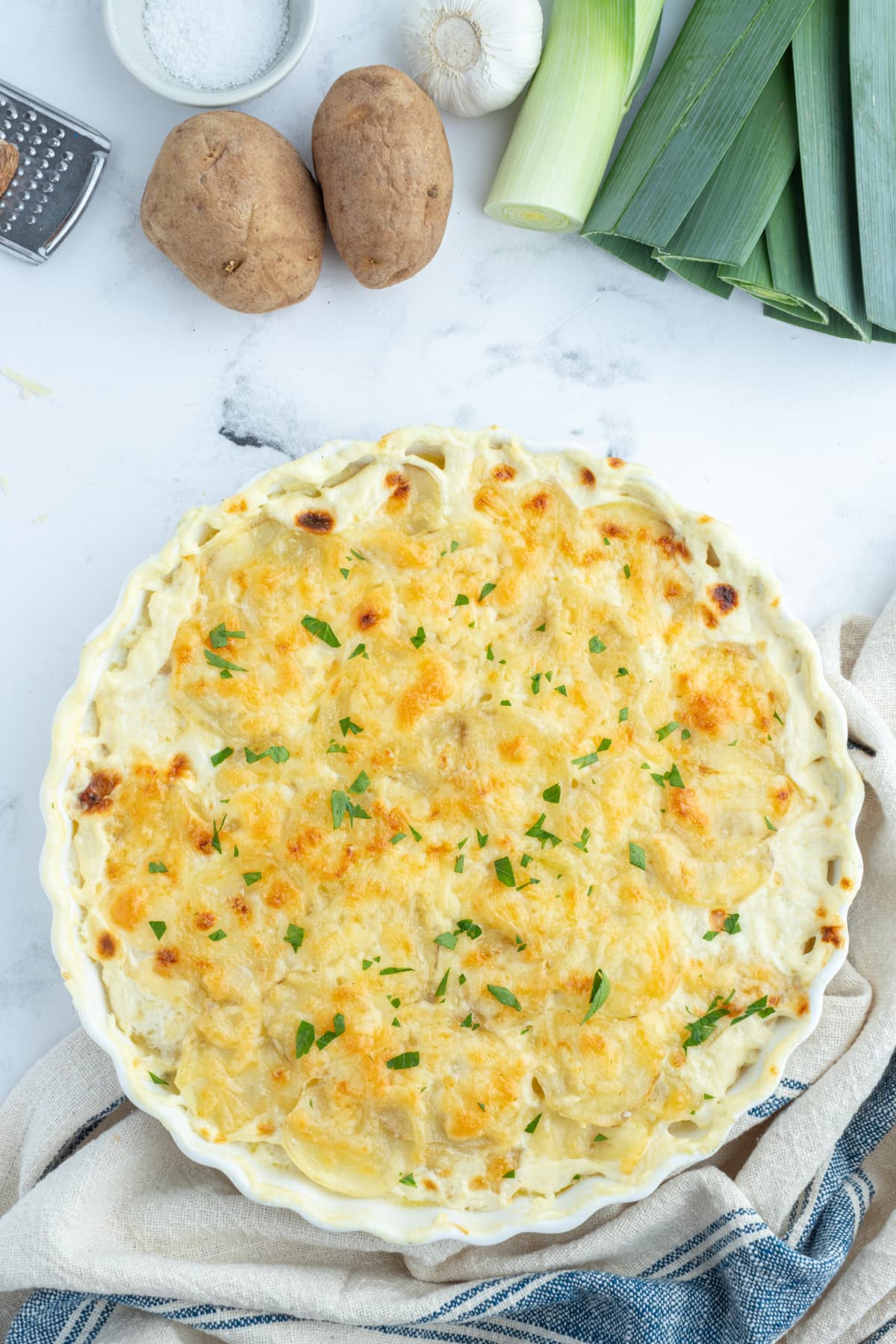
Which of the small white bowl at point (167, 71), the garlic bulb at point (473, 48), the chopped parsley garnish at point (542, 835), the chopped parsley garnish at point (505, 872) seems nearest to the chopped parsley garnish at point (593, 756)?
the chopped parsley garnish at point (542, 835)

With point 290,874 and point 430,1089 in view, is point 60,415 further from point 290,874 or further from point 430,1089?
point 430,1089

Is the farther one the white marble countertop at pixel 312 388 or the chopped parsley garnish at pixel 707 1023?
the white marble countertop at pixel 312 388

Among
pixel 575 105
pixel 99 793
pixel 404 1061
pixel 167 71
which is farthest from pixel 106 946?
pixel 575 105

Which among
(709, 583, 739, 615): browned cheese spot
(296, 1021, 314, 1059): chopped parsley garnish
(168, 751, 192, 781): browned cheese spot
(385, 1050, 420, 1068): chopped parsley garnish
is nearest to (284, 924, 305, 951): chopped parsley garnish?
(296, 1021, 314, 1059): chopped parsley garnish

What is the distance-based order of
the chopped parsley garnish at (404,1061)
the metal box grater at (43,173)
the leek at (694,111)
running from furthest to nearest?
the metal box grater at (43,173), the leek at (694,111), the chopped parsley garnish at (404,1061)

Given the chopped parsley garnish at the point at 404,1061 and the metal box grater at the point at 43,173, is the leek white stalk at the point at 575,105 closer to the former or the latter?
the metal box grater at the point at 43,173

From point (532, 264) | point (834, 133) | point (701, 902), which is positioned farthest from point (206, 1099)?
point (834, 133)

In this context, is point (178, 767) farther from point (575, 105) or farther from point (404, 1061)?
point (575, 105)
